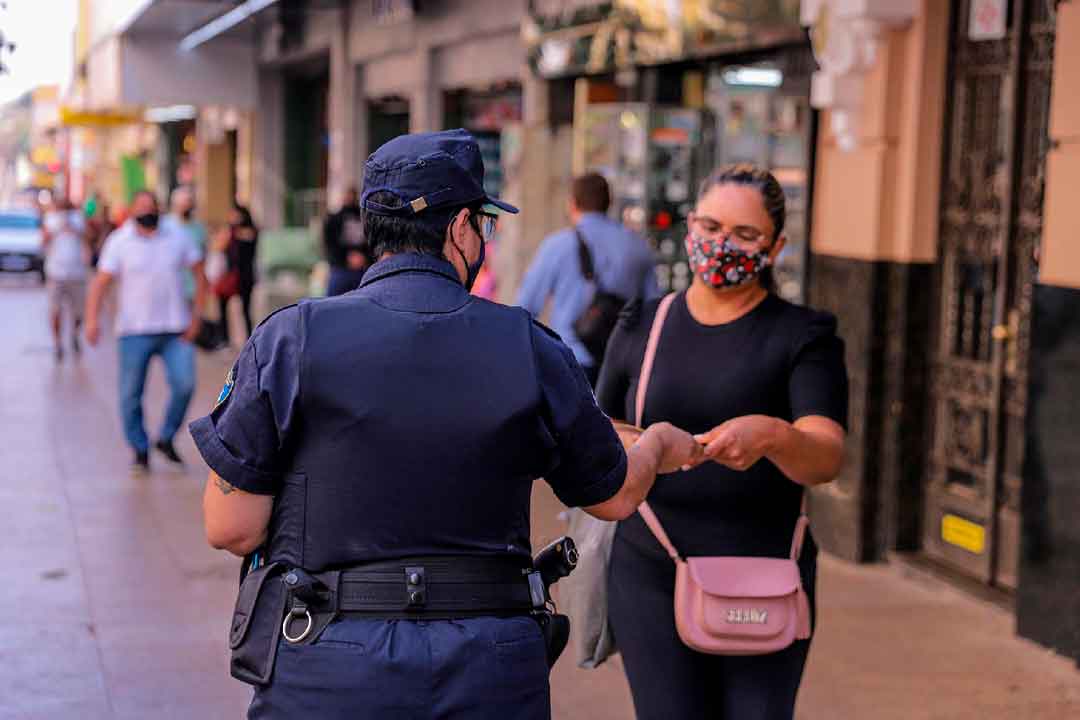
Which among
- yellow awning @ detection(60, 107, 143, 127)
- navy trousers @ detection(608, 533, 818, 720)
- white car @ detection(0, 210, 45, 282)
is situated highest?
yellow awning @ detection(60, 107, 143, 127)

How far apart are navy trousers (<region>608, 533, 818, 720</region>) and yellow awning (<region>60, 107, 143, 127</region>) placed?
3779 centimetres

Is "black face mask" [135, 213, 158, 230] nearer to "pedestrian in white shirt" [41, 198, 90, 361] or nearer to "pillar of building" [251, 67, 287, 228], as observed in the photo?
"pedestrian in white shirt" [41, 198, 90, 361]

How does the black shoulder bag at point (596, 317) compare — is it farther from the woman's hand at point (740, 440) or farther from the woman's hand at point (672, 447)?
the woman's hand at point (672, 447)

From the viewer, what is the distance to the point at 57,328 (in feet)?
58.9

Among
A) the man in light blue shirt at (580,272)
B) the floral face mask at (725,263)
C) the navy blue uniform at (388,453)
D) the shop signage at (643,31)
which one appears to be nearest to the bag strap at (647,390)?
the floral face mask at (725,263)

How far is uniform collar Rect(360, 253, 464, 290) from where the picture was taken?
2.76 m

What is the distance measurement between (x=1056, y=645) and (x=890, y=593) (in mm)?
1248

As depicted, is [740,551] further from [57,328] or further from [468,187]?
[57,328]

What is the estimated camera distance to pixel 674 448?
341 cm

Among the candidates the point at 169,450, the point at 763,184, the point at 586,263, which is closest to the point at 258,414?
the point at 763,184

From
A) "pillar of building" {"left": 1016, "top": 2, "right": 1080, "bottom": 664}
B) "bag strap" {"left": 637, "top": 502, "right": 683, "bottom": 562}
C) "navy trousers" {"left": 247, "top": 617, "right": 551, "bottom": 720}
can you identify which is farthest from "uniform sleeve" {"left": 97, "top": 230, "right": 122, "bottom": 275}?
"navy trousers" {"left": 247, "top": 617, "right": 551, "bottom": 720}

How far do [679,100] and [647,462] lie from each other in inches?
343

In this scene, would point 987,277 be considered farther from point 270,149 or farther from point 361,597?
point 270,149

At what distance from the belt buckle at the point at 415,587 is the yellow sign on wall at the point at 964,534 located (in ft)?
18.4
